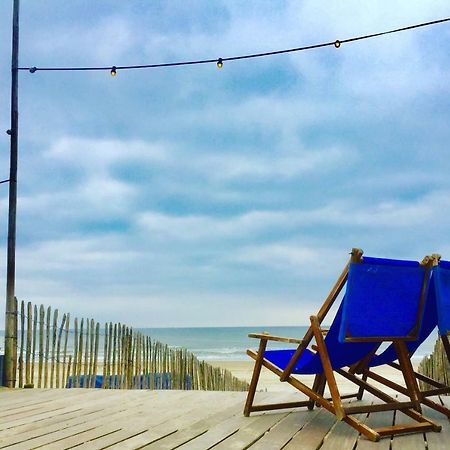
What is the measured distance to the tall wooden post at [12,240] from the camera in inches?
209

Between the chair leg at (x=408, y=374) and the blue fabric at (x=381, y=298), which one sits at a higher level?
the blue fabric at (x=381, y=298)

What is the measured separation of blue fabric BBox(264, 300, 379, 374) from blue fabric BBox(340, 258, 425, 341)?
8 cm

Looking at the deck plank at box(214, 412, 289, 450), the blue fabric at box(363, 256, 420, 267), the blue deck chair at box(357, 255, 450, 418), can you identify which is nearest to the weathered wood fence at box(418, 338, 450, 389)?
the blue deck chair at box(357, 255, 450, 418)

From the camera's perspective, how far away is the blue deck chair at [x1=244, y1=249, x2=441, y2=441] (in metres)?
2.65

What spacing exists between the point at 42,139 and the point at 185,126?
30.1 feet

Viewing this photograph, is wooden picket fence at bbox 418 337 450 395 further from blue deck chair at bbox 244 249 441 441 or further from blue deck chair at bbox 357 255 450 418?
blue deck chair at bbox 244 249 441 441

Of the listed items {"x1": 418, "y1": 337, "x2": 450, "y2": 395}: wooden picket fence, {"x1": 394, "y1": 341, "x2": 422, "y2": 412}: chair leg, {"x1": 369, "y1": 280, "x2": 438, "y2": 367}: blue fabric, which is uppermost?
{"x1": 369, "y1": 280, "x2": 438, "y2": 367}: blue fabric

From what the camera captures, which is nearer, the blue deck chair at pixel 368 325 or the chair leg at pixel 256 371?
the blue deck chair at pixel 368 325

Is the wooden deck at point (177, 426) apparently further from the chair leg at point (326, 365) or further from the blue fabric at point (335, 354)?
the blue fabric at point (335, 354)

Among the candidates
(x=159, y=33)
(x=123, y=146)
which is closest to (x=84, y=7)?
(x=159, y=33)

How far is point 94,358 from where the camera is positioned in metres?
5.90

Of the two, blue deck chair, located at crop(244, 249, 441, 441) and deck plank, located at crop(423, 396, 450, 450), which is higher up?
blue deck chair, located at crop(244, 249, 441, 441)

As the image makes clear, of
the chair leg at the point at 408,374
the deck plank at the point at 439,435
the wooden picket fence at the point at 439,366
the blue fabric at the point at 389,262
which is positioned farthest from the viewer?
the wooden picket fence at the point at 439,366

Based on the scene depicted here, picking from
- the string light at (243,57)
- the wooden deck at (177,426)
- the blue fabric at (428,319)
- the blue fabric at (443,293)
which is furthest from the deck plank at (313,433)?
the string light at (243,57)
